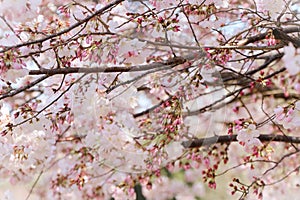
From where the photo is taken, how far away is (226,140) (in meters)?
1.97

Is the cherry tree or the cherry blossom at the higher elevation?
the cherry tree

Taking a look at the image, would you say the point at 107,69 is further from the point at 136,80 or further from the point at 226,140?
the point at 226,140

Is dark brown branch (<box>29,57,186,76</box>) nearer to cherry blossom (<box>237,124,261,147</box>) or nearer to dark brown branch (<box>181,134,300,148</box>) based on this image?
cherry blossom (<box>237,124,261,147</box>)

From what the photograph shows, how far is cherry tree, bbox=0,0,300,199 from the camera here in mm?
1490

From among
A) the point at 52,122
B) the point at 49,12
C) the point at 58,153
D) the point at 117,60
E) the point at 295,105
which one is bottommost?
the point at 295,105

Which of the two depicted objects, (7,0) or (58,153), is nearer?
(7,0)

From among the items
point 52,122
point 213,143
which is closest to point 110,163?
point 213,143

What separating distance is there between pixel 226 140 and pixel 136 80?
1.62 feet

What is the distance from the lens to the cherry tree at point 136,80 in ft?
4.89

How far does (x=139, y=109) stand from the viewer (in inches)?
84.7

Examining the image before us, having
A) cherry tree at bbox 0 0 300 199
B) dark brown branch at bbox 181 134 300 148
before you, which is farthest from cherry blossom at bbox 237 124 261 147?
dark brown branch at bbox 181 134 300 148

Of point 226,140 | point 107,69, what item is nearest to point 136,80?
point 107,69

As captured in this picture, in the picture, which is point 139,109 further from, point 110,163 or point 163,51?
point 163,51

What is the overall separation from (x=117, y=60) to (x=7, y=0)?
37cm
